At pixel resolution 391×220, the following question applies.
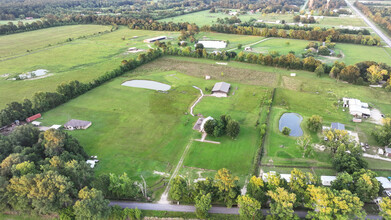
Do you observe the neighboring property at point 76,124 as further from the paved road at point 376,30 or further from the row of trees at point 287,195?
the paved road at point 376,30

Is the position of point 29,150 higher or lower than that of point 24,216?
higher

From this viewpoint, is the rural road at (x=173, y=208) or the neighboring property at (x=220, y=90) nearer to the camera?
the rural road at (x=173, y=208)

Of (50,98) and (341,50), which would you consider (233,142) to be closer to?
(50,98)

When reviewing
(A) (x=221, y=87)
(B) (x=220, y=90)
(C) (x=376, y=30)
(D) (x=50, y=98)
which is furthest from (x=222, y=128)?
(C) (x=376, y=30)

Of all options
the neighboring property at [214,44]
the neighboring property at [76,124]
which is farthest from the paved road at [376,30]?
the neighboring property at [76,124]

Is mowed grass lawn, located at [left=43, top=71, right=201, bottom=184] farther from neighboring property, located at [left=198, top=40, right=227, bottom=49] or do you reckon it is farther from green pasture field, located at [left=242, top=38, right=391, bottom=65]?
green pasture field, located at [left=242, top=38, right=391, bottom=65]

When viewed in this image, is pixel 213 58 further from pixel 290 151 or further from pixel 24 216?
pixel 24 216

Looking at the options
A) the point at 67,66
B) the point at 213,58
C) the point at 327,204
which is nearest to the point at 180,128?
the point at 327,204
